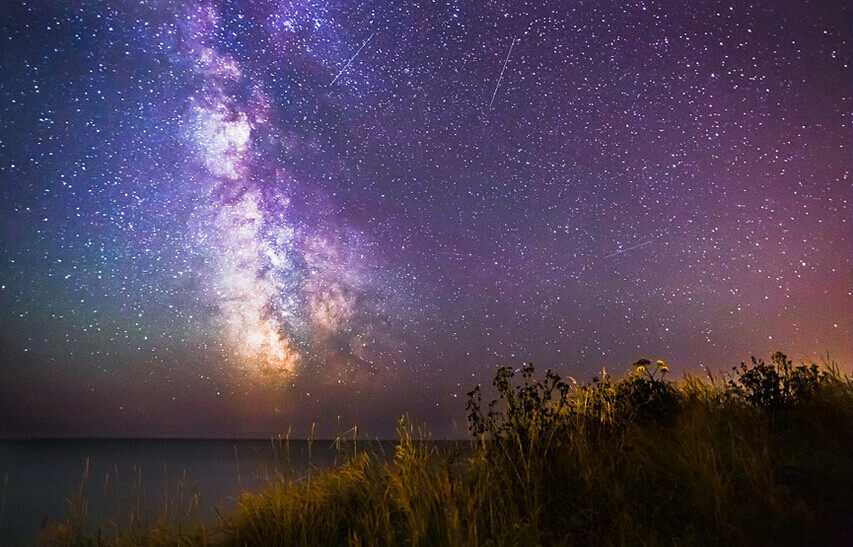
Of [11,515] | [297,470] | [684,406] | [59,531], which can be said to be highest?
[684,406]

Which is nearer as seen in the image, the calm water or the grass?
the grass

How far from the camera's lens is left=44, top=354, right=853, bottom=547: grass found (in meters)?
4.44

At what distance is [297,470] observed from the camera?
689cm

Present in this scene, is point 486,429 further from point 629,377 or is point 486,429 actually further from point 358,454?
point 629,377

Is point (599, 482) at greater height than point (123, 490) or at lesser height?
greater

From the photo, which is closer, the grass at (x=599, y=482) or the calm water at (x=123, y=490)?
the grass at (x=599, y=482)

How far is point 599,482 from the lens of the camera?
16.5 ft

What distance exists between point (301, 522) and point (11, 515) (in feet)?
139

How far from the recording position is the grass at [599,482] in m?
4.44

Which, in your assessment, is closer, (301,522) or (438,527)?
(438,527)

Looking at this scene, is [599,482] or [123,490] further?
[123,490]

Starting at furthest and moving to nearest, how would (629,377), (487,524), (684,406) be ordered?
1. (629,377)
2. (684,406)
3. (487,524)

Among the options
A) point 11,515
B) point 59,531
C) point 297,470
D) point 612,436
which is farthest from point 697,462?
point 11,515

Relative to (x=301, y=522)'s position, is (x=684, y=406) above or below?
above
